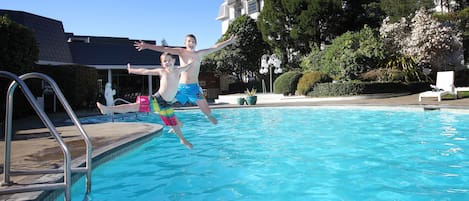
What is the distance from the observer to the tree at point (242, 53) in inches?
1364

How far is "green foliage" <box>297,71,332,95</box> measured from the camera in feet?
79.6

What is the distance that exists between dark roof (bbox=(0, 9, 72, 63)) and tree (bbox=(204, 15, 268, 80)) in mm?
13864

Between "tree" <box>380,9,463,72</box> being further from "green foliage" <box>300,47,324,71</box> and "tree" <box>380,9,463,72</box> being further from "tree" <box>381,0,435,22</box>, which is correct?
"green foliage" <box>300,47,324,71</box>

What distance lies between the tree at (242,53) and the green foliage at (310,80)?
10913mm

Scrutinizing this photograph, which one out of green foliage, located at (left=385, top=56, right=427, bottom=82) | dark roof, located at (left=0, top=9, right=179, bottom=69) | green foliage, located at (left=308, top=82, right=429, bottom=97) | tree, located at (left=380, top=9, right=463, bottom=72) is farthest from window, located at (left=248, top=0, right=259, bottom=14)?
green foliage, located at (left=308, top=82, right=429, bottom=97)

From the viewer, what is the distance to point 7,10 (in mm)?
19906

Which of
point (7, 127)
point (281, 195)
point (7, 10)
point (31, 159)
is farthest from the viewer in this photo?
point (7, 10)

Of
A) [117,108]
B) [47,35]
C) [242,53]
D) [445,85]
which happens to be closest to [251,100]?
[445,85]

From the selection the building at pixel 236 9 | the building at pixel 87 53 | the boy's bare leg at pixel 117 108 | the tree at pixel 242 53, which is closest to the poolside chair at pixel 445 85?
the boy's bare leg at pixel 117 108

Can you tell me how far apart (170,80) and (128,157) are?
335cm

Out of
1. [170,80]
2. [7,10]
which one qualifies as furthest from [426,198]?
[7,10]

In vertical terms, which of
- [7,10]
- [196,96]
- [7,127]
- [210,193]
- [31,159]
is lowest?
[210,193]

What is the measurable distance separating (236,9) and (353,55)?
94.6 ft

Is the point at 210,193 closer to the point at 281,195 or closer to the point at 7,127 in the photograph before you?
the point at 281,195
